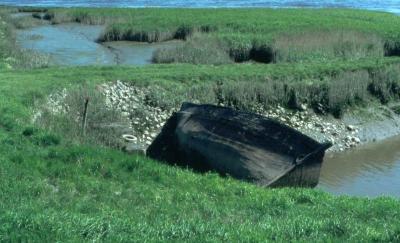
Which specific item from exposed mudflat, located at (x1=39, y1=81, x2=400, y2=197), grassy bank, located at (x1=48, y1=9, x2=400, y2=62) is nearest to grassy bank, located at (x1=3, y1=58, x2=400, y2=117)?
exposed mudflat, located at (x1=39, y1=81, x2=400, y2=197)

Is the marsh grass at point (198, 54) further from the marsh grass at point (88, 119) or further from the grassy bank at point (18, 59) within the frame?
the marsh grass at point (88, 119)

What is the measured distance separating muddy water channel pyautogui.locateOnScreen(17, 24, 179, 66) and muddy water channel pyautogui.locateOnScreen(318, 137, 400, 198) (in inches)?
565

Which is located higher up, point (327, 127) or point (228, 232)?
point (228, 232)

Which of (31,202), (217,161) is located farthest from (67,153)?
(217,161)

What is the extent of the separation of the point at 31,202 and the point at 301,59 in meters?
21.9

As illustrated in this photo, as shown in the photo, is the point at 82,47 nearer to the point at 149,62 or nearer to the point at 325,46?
the point at 149,62

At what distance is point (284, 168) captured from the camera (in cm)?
1492

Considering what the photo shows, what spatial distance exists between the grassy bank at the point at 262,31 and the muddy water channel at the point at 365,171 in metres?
8.90

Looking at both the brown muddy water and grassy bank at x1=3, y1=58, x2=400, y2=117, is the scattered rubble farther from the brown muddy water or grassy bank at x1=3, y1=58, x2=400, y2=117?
the brown muddy water

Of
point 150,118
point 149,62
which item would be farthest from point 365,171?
point 149,62

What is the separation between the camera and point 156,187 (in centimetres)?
1116

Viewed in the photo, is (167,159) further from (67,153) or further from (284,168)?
(67,153)

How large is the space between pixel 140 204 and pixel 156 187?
1129 mm

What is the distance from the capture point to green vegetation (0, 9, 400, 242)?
761cm
